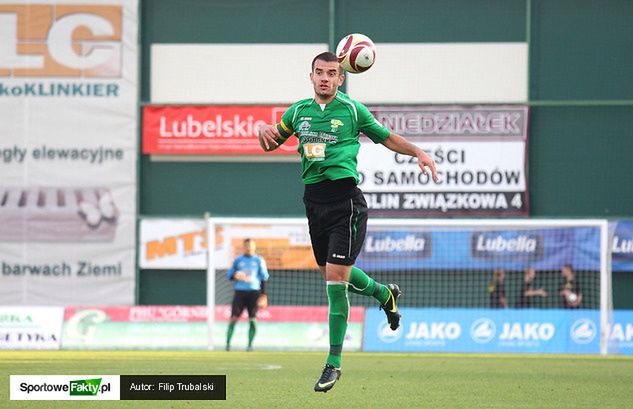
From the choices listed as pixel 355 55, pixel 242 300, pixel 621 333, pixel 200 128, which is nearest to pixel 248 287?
pixel 242 300

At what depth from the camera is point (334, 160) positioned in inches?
352

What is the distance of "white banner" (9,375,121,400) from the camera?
8.51 meters

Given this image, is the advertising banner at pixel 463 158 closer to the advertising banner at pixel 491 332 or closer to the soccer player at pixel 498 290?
the soccer player at pixel 498 290

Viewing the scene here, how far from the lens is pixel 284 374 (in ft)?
42.8

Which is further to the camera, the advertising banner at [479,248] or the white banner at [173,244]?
the white banner at [173,244]

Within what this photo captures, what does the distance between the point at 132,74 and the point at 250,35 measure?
252 cm

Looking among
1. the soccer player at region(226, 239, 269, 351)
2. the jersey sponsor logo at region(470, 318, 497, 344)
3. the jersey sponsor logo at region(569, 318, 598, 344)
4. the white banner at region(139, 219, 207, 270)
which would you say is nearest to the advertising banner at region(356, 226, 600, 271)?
the jersey sponsor logo at region(569, 318, 598, 344)

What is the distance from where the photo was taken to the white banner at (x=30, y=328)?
869 inches

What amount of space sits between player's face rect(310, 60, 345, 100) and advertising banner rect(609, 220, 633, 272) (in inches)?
648

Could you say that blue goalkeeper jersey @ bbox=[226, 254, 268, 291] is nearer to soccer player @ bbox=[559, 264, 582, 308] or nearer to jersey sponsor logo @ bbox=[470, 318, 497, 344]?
jersey sponsor logo @ bbox=[470, 318, 497, 344]

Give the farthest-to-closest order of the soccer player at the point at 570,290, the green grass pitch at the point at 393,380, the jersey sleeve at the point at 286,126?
the soccer player at the point at 570,290 < the green grass pitch at the point at 393,380 < the jersey sleeve at the point at 286,126

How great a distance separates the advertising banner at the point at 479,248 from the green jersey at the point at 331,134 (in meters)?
15.0

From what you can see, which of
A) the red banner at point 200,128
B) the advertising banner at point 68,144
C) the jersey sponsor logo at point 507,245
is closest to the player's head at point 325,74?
the jersey sponsor logo at point 507,245

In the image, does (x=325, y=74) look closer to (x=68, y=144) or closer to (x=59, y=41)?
→ (x=68, y=144)
